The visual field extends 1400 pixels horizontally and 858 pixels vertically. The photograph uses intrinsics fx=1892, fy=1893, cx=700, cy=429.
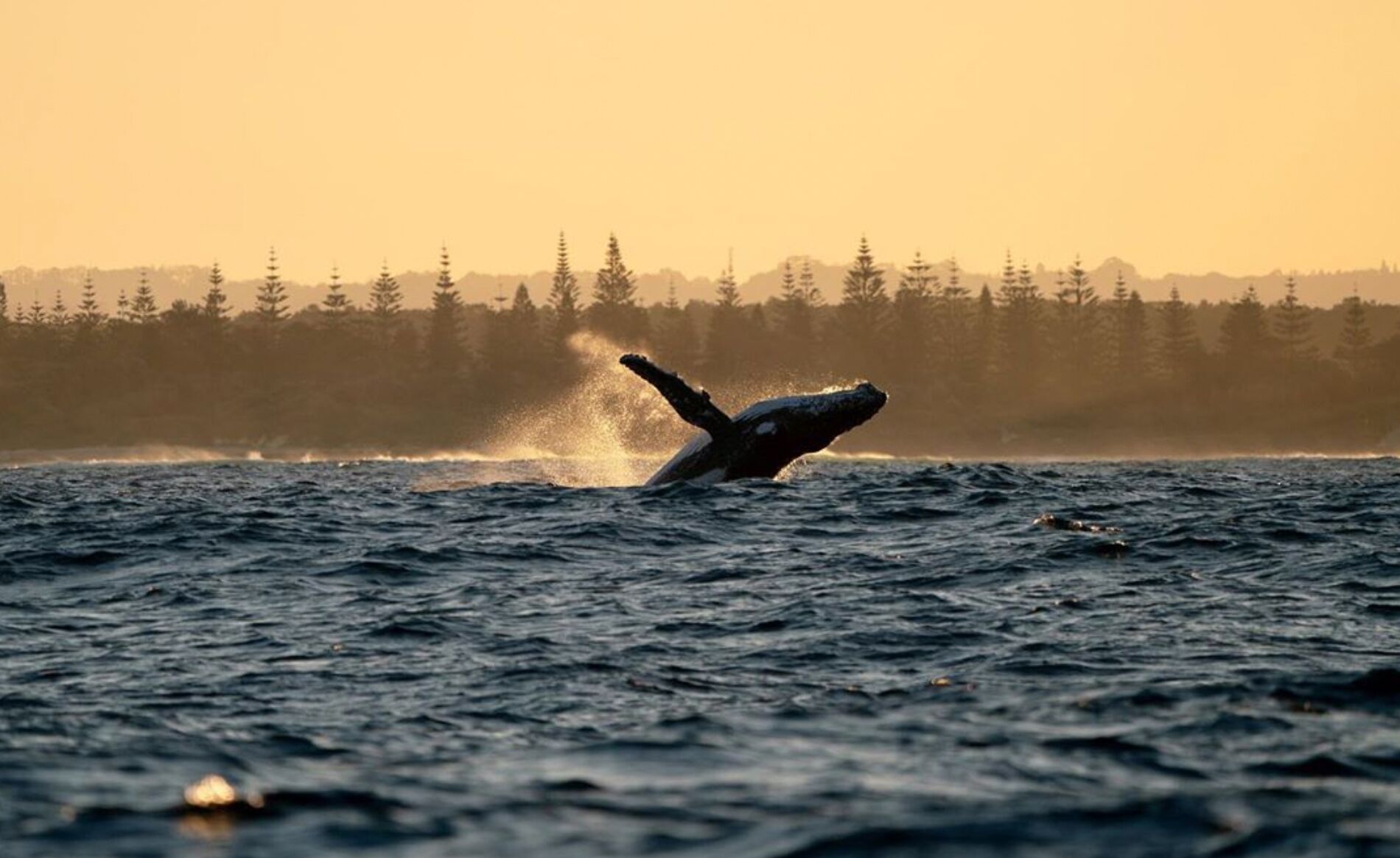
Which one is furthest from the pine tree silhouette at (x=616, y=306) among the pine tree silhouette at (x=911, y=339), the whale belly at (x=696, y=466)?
the whale belly at (x=696, y=466)

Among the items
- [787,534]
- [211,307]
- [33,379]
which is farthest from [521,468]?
[211,307]

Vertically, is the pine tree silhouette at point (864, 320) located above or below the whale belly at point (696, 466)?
above

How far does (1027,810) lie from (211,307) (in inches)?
6646

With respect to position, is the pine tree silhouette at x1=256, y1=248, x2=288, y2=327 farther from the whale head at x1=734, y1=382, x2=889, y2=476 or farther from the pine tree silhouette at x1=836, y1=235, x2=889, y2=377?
the whale head at x1=734, y1=382, x2=889, y2=476

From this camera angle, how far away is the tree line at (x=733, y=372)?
450 ft

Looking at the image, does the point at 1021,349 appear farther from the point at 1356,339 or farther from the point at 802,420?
the point at 802,420

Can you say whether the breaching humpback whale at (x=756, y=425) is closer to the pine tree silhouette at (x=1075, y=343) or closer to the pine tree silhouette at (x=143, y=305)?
the pine tree silhouette at (x=1075, y=343)

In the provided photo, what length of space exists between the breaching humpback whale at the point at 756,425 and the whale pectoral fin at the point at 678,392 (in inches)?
0.4

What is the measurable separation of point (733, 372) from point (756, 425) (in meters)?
Answer: 133

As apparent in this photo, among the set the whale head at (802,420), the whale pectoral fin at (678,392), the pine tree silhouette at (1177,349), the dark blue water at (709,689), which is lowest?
the dark blue water at (709,689)

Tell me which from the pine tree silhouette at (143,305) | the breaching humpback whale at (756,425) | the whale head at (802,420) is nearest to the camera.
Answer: the breaching humpback whale at (756,425)

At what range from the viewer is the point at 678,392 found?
1136 inches

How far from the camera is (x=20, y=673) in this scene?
48.4ft

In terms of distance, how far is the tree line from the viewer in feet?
450
